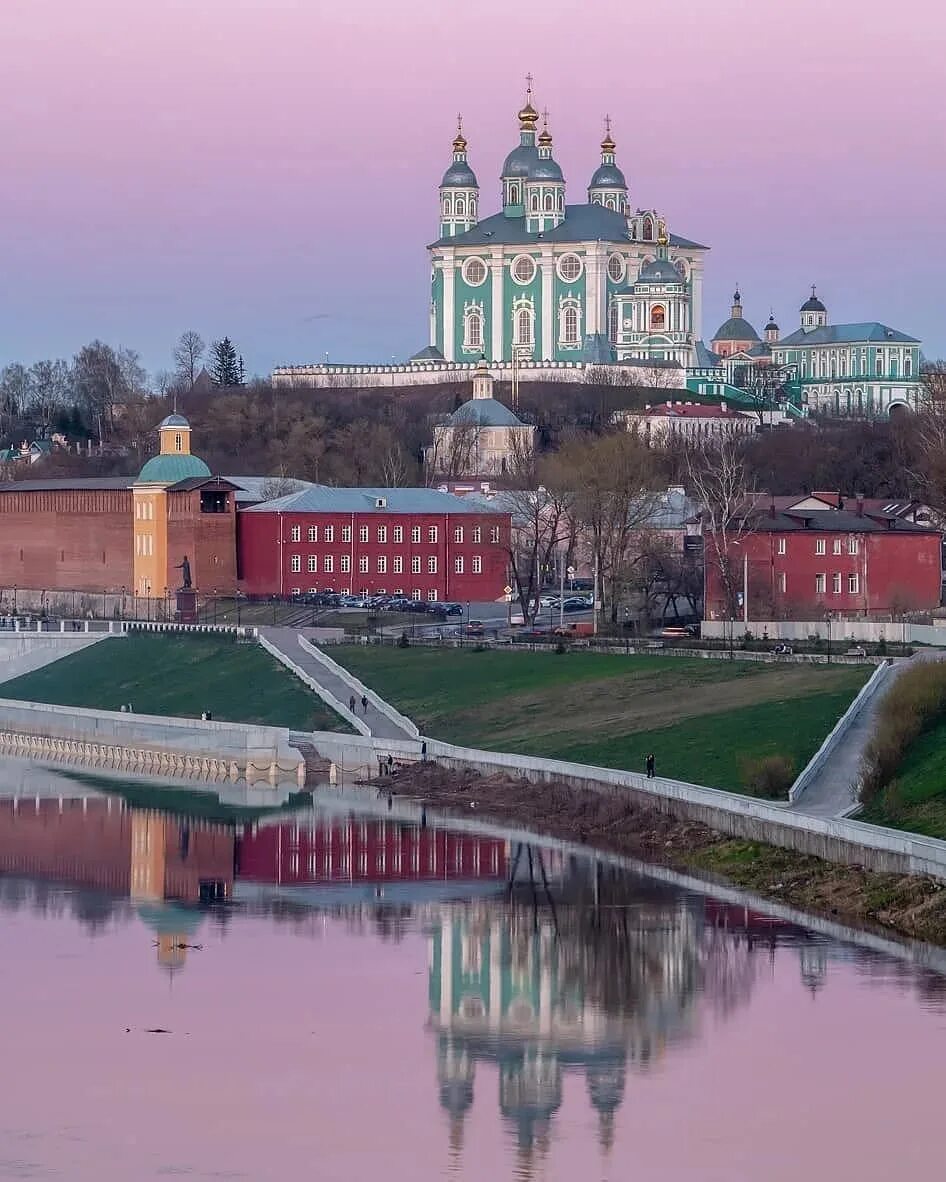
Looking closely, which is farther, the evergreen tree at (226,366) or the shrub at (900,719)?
the evergreen tree at (226,366)

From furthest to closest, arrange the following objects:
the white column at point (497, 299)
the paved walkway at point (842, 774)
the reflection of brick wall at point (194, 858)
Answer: the white column at point (497, 299) → the reflection of brick wall at point (194, 858) → the paved walkway at point (842, 774)

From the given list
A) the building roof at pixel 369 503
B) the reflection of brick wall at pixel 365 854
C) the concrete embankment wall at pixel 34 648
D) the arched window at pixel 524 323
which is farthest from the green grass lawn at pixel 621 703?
the arched window at pixel 524 323

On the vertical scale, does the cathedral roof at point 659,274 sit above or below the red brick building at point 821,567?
above

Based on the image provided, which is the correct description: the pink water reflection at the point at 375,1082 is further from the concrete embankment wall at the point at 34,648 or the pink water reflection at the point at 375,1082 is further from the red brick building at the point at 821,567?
the concrete embankment wall at the point at 34,648

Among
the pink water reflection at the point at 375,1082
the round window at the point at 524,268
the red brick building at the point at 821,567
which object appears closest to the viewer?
the pink water reflection at the point at 375,1082

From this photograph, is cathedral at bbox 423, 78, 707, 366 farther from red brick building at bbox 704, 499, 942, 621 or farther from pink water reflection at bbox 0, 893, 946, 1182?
pink water reflection at bbox 0, 893, 946, 1182

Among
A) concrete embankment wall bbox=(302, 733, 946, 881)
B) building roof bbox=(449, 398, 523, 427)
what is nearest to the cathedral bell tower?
building roof bbox=(449, 398, 523, 427)

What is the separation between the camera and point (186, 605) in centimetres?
9431

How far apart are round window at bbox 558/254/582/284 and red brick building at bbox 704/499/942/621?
8225cm

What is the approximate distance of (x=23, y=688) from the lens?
8031 centimetres

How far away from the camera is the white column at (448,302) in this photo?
165 meters

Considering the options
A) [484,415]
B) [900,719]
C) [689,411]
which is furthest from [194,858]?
[689,411]

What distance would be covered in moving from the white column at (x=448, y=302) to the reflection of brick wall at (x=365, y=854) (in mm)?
114164

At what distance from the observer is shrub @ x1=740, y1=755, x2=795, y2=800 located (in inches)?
1844
